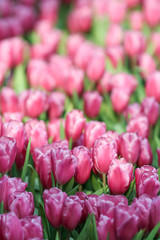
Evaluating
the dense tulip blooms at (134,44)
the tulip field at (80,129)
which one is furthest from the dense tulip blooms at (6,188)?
the dense tulip blooms at (134,44)

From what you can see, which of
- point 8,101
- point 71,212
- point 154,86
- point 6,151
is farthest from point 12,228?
point 154,86

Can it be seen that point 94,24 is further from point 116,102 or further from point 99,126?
Answer: point 99,126

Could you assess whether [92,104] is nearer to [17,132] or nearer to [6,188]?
[17,132]

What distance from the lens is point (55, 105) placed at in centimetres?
161

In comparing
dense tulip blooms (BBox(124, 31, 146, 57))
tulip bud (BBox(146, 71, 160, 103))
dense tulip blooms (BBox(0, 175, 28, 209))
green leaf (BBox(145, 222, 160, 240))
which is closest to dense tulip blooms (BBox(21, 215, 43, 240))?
dense tulip blooms (BBox(0, 175, 28, 209))

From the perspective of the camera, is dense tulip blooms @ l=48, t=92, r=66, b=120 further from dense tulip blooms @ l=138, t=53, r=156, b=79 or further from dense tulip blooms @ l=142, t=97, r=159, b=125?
dense tulip blooms @ l=138, t=53, r=156, b=79

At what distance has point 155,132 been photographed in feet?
5.02

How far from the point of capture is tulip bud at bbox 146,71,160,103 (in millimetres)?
1683

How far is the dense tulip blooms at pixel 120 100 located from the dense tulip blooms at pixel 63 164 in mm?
650

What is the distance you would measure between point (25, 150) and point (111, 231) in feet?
1.44

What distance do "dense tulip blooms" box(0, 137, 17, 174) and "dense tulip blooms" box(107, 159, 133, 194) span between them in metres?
0.27

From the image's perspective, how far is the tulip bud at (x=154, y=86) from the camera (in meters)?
1.68

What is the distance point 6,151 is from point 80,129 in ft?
1.05

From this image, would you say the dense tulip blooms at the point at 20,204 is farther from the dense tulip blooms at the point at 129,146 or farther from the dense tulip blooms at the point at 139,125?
the dense tulip blooms at the point at 139,125
